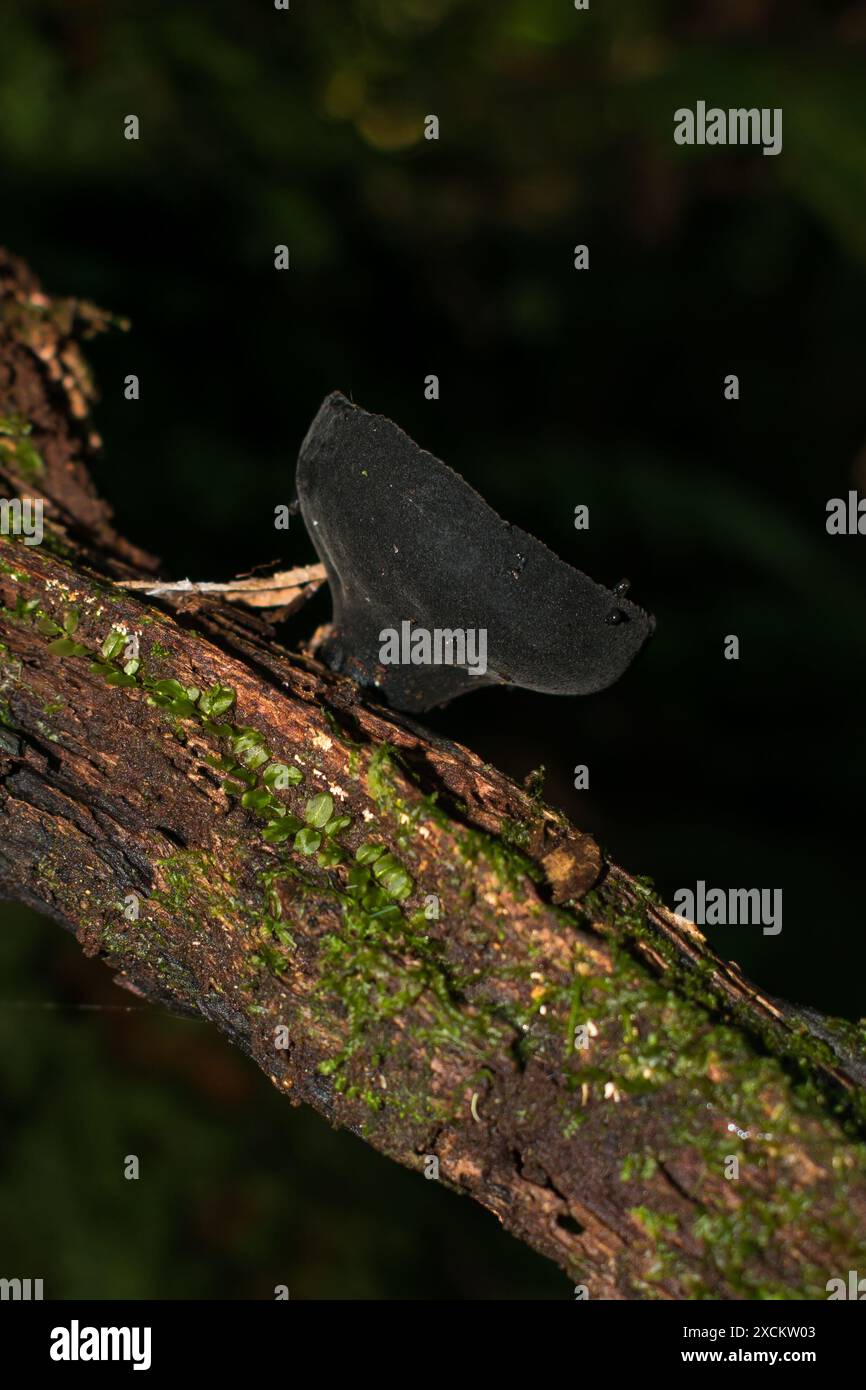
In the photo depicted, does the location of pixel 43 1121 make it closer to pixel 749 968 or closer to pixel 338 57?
pixel 749 968

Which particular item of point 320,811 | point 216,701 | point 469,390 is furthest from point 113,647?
point 469,390

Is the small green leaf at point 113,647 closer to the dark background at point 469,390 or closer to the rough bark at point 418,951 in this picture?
the rough bark at point 418,951

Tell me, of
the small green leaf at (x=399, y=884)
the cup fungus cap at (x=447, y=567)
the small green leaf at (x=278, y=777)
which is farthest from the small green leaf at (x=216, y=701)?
the small green leaf at (x=399, y=884)

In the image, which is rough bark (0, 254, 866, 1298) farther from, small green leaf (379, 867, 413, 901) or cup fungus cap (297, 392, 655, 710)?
cup fungus cap (297, 392, 655, 710)

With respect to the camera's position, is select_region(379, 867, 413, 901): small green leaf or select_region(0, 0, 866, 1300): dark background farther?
select_region(0, 0, 866, 1300): dark background

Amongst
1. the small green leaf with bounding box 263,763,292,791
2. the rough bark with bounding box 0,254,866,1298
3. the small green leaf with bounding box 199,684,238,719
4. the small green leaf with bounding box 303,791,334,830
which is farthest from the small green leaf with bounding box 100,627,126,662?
the small green leaf with bounding box 303,791,334,830

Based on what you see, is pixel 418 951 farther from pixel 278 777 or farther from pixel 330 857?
pixel 278 777
